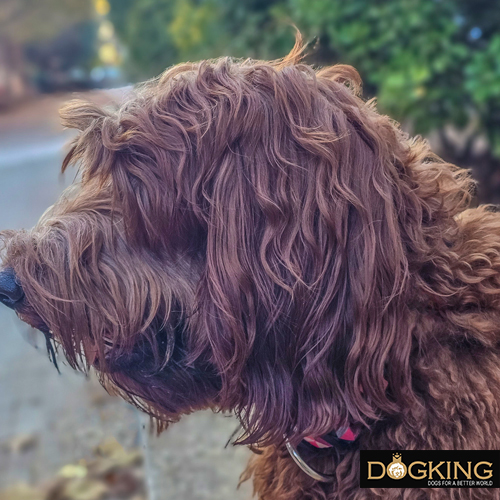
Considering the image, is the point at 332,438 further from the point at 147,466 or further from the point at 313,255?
the point at 147,466

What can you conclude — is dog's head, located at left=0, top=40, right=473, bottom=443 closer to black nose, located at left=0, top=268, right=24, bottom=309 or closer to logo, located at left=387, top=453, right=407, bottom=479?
black nose, located at left=0, top=268, right=24, bottom=309

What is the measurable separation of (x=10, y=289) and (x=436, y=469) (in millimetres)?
1251

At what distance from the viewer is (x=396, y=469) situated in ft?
5.08

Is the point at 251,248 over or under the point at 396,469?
over

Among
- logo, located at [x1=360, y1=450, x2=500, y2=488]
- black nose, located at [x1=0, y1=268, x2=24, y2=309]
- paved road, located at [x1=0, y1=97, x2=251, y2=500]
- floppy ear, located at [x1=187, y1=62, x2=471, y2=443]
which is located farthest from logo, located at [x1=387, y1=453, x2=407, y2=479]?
paved road, located at [x1=0, y1=97, x2=251, y2=500]

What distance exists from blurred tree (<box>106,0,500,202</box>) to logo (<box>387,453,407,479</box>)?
264 cm

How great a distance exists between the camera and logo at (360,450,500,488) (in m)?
1.51

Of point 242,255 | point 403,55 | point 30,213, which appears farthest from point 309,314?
point 30,213

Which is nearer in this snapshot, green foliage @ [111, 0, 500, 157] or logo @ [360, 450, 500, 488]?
logo @ [360, 450, 500, 488]

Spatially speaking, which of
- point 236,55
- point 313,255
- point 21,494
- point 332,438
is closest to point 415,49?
point 236,55

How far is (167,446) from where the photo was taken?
3664 mm

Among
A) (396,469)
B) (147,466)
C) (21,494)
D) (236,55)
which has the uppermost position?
(236,55)

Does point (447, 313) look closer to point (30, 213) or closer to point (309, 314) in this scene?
point (309, 314)

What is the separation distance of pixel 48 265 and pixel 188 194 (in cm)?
44
